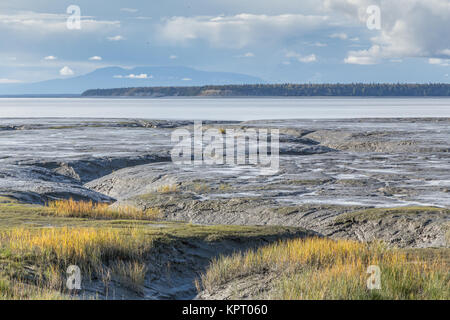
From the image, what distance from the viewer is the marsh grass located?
9914 mm

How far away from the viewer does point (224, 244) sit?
14.6m

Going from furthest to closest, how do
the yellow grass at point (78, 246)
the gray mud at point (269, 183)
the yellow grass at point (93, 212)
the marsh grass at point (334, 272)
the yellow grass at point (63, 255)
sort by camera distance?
the gray mud at point (269, 183) < the yellow grass at point (93, 212) < the yellow grass at point (78, 246) < the yellow grass at point (63, 255) < the marsh grass at point (334, 272)

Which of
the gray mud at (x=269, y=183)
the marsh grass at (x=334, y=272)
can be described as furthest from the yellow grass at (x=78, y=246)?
the gray mud at (x=269, y=183)

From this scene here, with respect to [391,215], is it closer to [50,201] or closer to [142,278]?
[142,278]

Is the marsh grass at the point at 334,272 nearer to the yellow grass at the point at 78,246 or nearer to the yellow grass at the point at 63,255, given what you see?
the yellow grass at the point at 63,255

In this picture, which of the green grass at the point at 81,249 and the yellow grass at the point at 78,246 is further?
the yellow grass at the point at 78,246

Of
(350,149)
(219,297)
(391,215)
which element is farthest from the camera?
(350,149)

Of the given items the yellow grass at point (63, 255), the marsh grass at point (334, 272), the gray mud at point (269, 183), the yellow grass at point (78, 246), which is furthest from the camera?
the gray mud at point (269, 183)

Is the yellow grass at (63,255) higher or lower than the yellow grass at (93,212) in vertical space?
higher

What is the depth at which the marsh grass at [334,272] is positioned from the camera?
32.5 feet

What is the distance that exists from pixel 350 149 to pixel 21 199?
73.1ft

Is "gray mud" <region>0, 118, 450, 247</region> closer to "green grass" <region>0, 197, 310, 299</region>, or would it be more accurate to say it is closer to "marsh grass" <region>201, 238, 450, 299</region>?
"green grass" <region>0, 197, 310, 299</region>

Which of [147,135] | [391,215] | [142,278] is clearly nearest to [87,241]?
[142,278]
